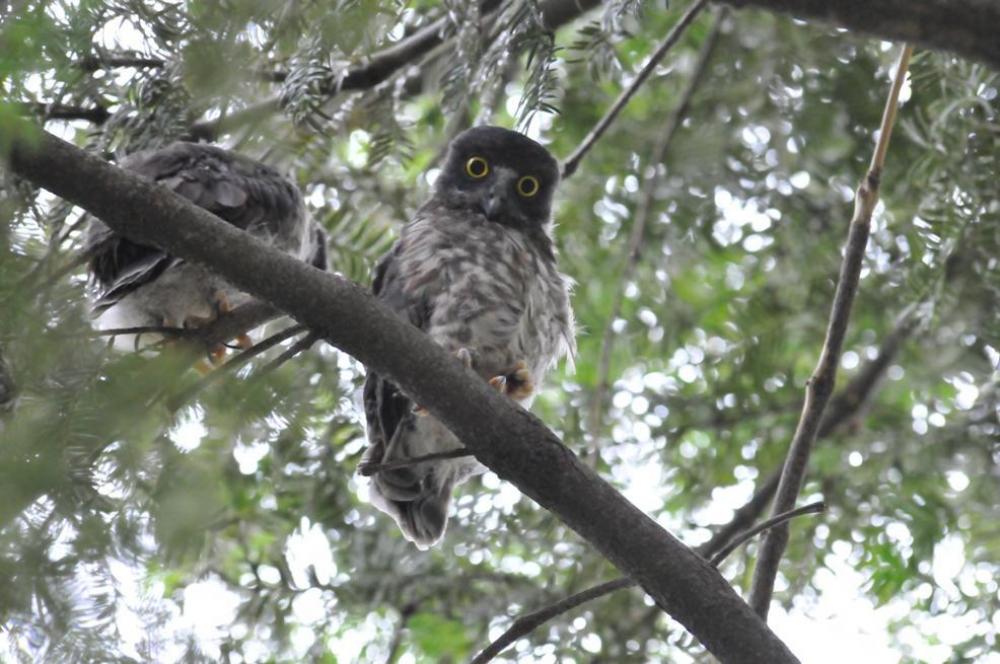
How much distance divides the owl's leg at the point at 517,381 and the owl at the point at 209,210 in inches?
28.4

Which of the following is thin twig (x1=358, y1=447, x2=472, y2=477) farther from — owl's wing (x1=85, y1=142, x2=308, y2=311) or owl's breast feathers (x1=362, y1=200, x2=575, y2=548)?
owl's wing (x1=85, y1=142, x2=308, y2=311)

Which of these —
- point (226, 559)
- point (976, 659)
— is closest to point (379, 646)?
point (226, 559)

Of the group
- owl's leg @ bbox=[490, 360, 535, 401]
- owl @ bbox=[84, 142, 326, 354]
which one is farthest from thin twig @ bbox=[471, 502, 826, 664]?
owl @ bbox=[84, 142, 326, 354]

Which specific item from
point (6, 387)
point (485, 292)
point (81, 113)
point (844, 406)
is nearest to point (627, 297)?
point (844, 406)

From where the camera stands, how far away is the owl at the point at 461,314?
3.51m

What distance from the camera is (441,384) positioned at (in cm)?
232

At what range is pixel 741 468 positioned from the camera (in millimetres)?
5078

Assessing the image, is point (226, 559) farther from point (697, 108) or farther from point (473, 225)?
point (697, 108)

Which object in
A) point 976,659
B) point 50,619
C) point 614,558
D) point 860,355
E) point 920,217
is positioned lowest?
point 50,619

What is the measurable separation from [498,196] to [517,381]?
29.6 inches

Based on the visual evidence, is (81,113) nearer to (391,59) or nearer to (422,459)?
(391,59)

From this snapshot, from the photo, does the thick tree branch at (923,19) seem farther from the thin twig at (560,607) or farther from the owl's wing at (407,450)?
the owl's wing at (407,450)

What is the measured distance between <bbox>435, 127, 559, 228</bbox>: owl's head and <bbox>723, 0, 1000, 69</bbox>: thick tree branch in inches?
94.5

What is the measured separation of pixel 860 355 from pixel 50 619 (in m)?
4.19
